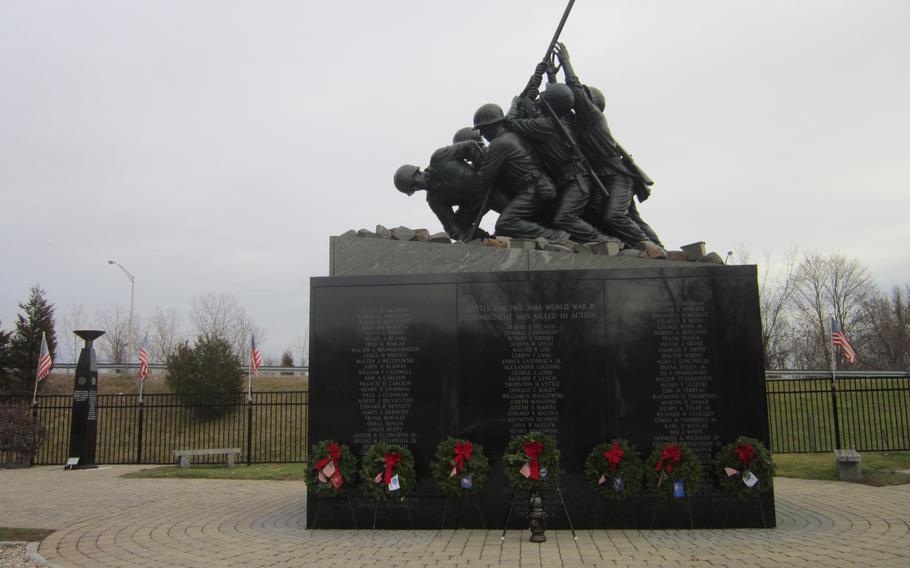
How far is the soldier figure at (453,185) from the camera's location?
30.5 feet

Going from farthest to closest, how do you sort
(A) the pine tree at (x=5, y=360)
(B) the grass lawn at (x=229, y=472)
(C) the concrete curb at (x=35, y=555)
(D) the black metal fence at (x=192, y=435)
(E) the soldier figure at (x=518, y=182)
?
1. (A) the pine tree at (x=5, y=360)
2. (D) the black metal fence at (x=192, y=435)
3. (B) the grass lawn at (x=229, y=472)
4. (E) the soldier figure at (x=518, y=182)
5. (C) the concrete curb at (x=35, y=555)

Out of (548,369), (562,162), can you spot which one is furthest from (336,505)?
(562,162)

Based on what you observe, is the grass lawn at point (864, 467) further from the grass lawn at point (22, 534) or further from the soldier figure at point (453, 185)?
the grass lawn at point (22, 534)

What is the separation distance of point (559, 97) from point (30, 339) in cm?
2965

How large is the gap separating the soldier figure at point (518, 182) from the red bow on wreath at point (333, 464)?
11.3 ft

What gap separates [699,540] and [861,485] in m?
6.20

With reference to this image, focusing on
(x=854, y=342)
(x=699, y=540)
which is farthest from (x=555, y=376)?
(x=854, y=342)

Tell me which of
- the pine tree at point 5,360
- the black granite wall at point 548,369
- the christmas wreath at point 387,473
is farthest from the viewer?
the pine tree at point 5,360

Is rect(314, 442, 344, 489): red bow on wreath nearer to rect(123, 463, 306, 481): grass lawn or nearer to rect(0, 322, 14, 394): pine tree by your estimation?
rect(123, 463, 306, 481): grass lawn

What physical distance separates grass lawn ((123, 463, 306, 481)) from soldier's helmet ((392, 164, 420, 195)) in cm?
654

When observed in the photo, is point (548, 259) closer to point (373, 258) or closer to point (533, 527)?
point (373, 258)

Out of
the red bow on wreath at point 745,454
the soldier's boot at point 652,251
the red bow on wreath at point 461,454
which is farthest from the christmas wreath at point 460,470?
the soldier's boot at point 652,251

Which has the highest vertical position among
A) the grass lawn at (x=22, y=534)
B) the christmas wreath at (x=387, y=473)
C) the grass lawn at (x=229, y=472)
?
the christmas wreath at (x=387, y=473)

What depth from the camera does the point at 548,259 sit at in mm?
8094
